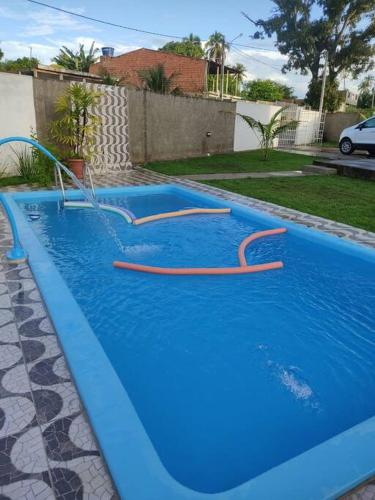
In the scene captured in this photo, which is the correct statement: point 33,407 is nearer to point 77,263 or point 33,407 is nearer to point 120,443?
point 120,443

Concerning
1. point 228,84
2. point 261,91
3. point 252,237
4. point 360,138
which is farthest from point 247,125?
point 261,91

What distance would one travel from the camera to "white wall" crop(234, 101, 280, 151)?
1721cm

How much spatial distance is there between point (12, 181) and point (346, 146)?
13.7 m

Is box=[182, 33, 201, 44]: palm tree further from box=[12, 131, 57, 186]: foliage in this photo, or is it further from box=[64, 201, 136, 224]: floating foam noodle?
box=[64, 201, 136, 224]: floating foam noodle

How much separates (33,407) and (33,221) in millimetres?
4996

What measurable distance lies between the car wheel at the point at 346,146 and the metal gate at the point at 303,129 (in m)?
5.18

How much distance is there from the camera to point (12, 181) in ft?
29.1

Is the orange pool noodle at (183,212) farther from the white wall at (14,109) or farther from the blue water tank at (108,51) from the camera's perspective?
the blue water tank at (108,51)

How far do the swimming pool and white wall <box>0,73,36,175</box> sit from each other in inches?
172

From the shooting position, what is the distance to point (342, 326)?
384 centimetres

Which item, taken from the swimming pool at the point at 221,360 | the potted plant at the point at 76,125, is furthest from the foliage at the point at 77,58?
the swimming pool at the point at 221,360

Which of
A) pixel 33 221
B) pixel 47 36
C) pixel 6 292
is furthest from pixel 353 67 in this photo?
pixel 6 292

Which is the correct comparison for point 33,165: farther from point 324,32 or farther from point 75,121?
point 324,32

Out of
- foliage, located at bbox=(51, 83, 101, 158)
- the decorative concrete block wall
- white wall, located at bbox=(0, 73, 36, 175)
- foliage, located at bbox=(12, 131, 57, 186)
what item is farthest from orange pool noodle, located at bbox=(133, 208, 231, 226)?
the decorative concrete block wall
